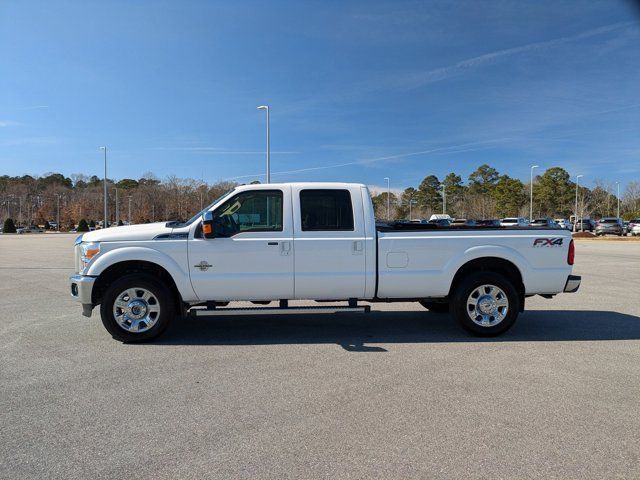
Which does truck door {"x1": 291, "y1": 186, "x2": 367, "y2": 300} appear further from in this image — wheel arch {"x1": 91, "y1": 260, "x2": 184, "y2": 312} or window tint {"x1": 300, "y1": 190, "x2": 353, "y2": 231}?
wheel arch {"x1": 91, "y1": 260, "x2": 184, "y2": 312}

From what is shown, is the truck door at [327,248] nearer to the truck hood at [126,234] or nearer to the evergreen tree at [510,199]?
the truck hood at [126,234]

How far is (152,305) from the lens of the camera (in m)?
6.48

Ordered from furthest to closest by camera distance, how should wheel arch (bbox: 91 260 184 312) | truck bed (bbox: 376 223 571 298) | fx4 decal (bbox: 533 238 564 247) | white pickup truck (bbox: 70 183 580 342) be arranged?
fx4 decal (bbox: 533 238 564 247), truck bed (bbox: 376 223 571 298), wheel arch (bbox: 91 260 184 312), white pickup truck (bbox: 70 183 580 342)

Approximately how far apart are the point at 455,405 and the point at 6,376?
14.9 feet

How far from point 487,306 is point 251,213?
3.46 metres

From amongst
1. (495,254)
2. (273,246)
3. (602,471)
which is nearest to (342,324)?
(273,246)

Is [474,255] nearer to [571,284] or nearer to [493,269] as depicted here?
[493,269]

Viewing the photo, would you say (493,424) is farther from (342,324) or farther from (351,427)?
(342,324)

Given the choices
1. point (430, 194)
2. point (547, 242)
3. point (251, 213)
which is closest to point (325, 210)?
point (251, 213)

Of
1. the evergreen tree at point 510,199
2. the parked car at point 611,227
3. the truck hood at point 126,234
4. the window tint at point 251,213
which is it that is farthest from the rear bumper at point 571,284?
the evergreen tree at point 510,199

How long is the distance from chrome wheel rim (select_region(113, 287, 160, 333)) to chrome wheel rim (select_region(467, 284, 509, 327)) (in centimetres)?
421

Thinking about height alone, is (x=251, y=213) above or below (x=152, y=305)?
above

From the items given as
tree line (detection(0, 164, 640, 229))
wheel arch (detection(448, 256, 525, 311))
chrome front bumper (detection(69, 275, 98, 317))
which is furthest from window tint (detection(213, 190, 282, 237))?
tree line (detection(0, 164, 640, 229))

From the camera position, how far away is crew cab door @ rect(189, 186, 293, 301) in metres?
6.48
